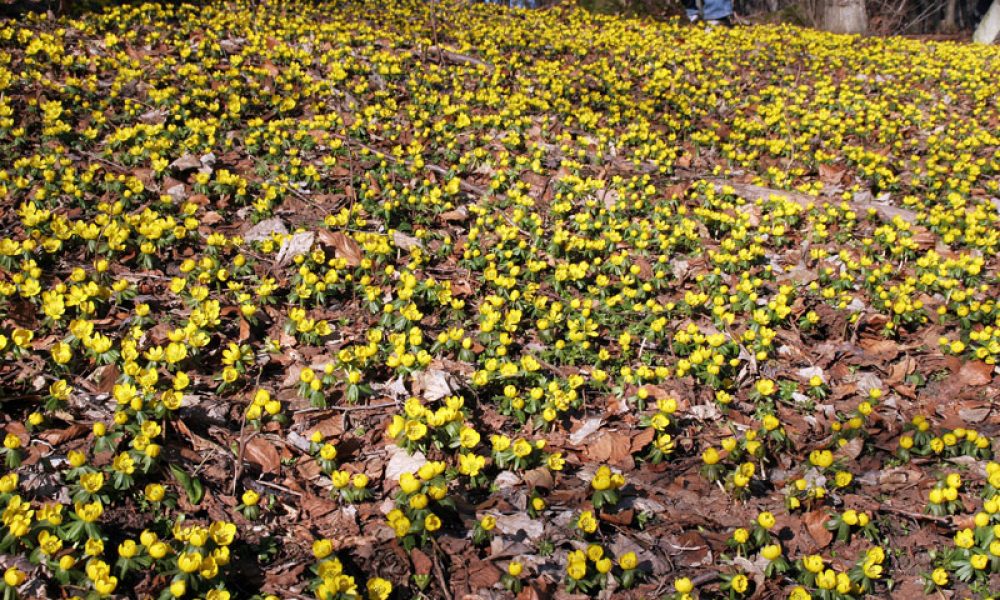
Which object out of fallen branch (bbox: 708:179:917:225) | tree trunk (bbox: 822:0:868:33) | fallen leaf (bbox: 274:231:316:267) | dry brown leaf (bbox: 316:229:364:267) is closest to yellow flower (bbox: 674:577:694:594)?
dry brown leaf (bbox: 316:229:364:267)

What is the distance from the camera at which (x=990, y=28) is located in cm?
1673

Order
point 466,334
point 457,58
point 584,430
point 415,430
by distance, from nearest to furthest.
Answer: point 415,430 < point 584,430 < point 466,334 < point 457,58

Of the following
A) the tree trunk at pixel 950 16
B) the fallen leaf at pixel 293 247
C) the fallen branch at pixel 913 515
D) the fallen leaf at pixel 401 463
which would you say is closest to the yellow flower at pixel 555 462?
the fallen leaf at pixel 401 463

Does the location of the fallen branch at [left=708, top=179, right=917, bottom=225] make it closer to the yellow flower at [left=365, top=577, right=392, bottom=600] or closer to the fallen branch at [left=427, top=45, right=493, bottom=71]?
the fallen branch at [left=427, top=45, right=493, bottom=71]

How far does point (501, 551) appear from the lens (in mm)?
2779

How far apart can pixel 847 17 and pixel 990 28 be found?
15.3 ft

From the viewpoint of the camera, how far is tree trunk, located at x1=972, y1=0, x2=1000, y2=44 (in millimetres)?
16500

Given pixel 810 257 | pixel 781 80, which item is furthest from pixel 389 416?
pixel 781 80

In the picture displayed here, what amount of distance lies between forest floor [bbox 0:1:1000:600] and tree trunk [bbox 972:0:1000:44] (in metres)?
11.4

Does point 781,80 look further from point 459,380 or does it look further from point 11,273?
point 11,273

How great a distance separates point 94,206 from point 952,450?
6.12 metres

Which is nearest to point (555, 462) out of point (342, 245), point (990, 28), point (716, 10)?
point (342, 245)

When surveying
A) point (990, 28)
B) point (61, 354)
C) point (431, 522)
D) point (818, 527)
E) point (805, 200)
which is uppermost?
point (990, 28)

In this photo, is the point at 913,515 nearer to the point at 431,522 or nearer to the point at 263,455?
the point at 431,522
